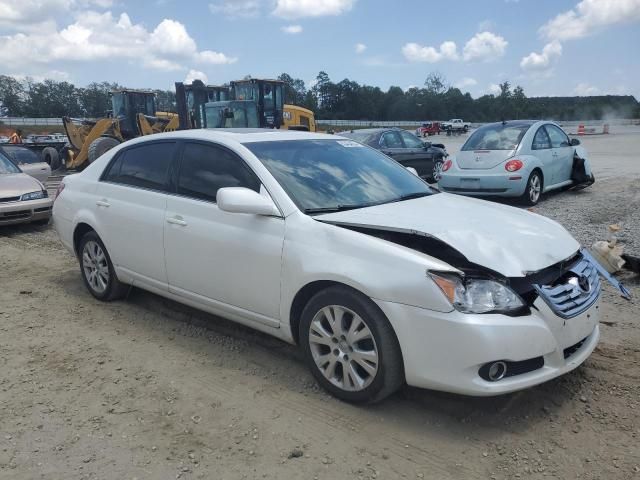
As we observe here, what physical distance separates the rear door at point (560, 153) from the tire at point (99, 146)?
43.1 ft

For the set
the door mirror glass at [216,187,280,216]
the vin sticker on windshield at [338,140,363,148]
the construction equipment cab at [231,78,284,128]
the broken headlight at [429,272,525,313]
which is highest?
the construction equipment cab at [231,78,284,128]

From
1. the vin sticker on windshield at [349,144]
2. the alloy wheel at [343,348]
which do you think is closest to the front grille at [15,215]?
the vin sticker on windshield at [349,144]

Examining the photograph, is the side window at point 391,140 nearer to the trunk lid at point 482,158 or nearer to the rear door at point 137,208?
the trunk lid at point 482,158

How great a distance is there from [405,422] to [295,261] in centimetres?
116

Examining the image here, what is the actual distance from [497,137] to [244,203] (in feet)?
26.6

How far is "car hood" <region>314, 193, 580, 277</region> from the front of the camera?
3.11 meters

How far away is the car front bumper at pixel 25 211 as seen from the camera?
29.5ft

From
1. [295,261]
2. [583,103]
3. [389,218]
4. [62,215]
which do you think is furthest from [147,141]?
[583,103]

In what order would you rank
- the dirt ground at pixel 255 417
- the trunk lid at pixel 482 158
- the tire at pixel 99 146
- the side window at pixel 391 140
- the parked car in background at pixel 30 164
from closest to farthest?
the dirt ground at pixel 255 417
the trunk lid at pixel 482 158
the side window at pixel 391 140
the parked car in background at pixel 30 164
the tire at pixel 99 146

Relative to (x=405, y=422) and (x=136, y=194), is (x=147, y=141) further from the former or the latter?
(x=405, y=422)

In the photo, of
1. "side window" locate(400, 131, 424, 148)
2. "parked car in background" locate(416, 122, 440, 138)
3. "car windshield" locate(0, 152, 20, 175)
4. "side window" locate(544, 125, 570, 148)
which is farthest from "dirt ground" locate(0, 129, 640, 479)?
"parked car in background" locate(416, 122, 440, 138)

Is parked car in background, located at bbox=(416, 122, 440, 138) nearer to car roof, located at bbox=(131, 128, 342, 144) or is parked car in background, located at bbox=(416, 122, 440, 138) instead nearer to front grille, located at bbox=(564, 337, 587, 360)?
car roof, located at bbox=(131, 128, 342, 144)

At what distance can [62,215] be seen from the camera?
5.63 metres

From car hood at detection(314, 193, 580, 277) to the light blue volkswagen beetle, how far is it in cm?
606
